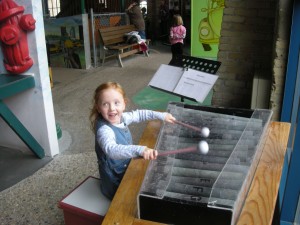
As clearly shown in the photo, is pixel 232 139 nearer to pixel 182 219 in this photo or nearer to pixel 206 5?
pixel 182 219

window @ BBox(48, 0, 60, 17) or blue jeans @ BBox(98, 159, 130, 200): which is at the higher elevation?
window @ BBox(48, 0, 60, 17)

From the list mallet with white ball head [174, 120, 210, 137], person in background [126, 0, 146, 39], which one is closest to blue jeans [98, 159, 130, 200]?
mallet with white ball head [174, 120, 210, 137]

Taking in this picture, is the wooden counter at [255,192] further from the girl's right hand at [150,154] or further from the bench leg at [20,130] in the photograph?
the bench leg at [20,130]

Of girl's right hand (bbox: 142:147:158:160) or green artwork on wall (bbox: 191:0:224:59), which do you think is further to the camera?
green artwork on wall (bbox: 191:0:224:59)

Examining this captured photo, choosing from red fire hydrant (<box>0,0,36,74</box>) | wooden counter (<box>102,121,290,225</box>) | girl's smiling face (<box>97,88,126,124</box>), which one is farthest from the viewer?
red fire hydrant (<box>0,0,36,74</box>)

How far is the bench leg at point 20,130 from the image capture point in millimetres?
2975

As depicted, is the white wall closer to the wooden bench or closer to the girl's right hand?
the girl's right hand

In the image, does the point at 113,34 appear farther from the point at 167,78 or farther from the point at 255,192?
the point at 255,192

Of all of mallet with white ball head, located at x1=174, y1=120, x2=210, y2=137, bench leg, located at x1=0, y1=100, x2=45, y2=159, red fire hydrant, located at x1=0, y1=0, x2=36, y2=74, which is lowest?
bench leg, located at x1=0, y1=100, x2=45, y2=159

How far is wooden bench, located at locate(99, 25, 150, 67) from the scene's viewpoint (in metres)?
8.41

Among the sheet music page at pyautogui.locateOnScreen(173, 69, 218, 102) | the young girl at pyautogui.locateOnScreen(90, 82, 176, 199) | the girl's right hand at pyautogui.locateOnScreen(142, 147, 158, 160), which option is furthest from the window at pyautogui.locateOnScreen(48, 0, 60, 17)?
the girl's right hand at pyautogui.locateOnScreen(142, 147, 158, 160)

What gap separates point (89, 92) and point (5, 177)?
309 centimetres

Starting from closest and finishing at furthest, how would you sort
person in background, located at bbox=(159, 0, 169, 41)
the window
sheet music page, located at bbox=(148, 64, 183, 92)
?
sheet music page, located at bbox=(148, 64, 183, 92) → the window → person in background, located at bbox=(159, 0, 169, 41)

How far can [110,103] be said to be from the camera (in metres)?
1.67
